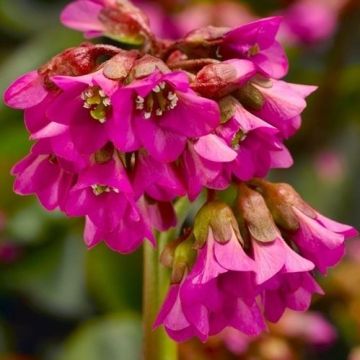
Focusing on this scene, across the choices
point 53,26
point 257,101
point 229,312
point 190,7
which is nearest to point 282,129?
point 257,101

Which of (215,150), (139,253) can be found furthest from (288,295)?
(139,253)

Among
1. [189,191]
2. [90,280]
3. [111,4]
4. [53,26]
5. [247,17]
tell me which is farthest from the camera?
[53,26]

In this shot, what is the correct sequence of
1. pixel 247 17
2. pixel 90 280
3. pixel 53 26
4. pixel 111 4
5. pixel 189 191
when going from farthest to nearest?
pixel 53 26 < pixel 247 17 < pixel 90 280 < pixel 111 4 < pixel 189 191

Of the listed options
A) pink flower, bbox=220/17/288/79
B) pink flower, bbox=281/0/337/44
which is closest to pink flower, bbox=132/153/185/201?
pink flower, bbox=220/17/288/79

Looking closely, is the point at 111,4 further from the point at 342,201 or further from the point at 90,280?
the point at 342,201

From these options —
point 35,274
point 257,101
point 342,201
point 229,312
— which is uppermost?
point 257,101

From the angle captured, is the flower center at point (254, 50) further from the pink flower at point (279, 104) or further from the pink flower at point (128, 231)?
the pink flower at point (128, 231)

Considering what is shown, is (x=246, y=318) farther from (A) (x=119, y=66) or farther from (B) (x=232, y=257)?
(A) (x=119, y=66)

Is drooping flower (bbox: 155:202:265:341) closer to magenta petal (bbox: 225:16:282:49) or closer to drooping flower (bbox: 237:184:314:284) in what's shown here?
drooping flower (bbox: 237:184:314:284)
